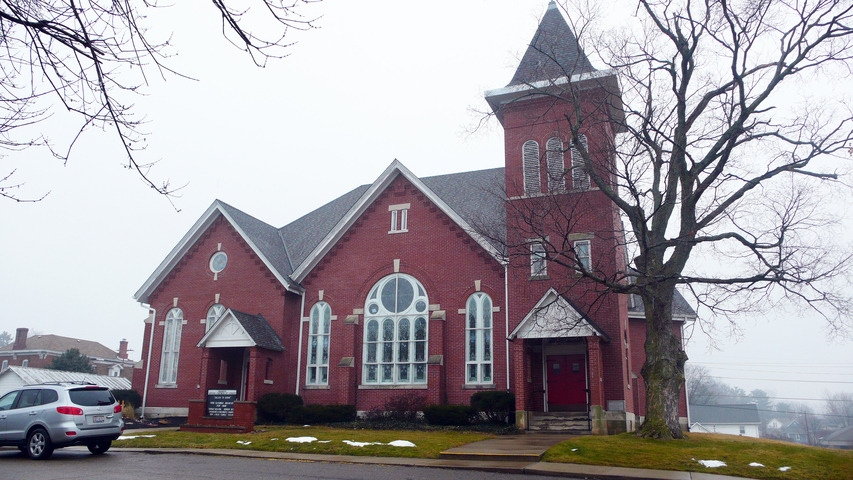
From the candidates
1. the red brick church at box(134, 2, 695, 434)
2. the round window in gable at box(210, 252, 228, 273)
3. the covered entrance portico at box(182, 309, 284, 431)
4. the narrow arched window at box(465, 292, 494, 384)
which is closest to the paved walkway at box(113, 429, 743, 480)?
the red brick church at box(134, 2, 695, 434)

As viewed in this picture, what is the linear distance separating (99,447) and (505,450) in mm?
9874

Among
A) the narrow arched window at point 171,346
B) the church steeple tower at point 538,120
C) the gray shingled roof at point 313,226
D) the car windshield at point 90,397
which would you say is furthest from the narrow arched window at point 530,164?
the narrow arched window at point 171,346

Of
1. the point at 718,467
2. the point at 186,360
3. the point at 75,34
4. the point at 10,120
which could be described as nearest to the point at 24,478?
the point at 10,120

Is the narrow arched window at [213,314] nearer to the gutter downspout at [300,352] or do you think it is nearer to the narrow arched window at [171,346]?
the narrow arched window at [171,346]

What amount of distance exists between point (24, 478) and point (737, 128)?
18.0 meters

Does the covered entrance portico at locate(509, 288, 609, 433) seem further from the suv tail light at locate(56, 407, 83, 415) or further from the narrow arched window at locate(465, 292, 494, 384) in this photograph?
the suv tail light at locate(56, 407, 83, 415)

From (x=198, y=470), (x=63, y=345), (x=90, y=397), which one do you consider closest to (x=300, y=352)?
(x=90, y=397)

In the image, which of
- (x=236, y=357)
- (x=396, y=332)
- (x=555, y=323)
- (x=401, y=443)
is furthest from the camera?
(x=236, y=357)

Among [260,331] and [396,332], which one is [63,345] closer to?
[260,331]

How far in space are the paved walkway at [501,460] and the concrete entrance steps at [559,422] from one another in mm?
3080

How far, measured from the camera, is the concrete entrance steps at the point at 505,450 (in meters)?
14.3

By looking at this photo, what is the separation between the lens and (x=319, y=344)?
88.2 feet

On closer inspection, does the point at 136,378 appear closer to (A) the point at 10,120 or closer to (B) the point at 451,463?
(B) the point at 451,463

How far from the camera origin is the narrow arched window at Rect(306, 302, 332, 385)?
86.7 feet
